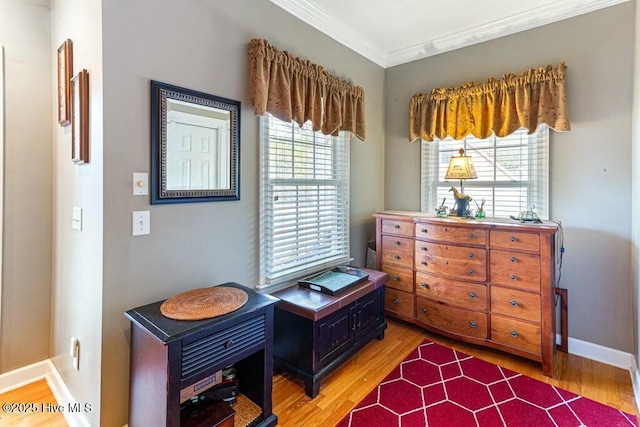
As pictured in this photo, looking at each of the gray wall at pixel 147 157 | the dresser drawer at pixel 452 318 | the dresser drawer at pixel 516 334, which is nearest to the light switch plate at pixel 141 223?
the gray wall at pixel 147 157

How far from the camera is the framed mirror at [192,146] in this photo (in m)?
1.72

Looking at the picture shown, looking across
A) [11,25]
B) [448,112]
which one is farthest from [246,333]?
[448,112]

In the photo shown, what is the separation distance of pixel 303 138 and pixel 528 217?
192 centimetres

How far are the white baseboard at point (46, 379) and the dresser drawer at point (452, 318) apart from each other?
2.56 metres

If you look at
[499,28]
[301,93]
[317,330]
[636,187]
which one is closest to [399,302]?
[317,330]

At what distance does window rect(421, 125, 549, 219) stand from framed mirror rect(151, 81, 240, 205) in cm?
213

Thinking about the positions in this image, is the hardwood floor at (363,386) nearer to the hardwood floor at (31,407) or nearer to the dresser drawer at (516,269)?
the hardwood floor at (31,407)

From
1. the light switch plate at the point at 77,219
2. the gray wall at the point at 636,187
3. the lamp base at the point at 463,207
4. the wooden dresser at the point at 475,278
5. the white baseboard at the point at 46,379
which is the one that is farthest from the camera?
the lamp base at the point at 463,207

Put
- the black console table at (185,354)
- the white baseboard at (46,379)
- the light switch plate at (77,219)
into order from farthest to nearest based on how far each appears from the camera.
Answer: the white baseboard at (46,379) < the light switch plate at (77,219) < the black console table at (185,354)

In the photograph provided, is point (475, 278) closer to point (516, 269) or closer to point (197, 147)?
point (516, 269)

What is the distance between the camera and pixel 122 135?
1.60m

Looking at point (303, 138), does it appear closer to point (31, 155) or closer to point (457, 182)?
point (457, 182)

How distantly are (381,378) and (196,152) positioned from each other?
77.7 inches

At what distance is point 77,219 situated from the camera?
180 cm
